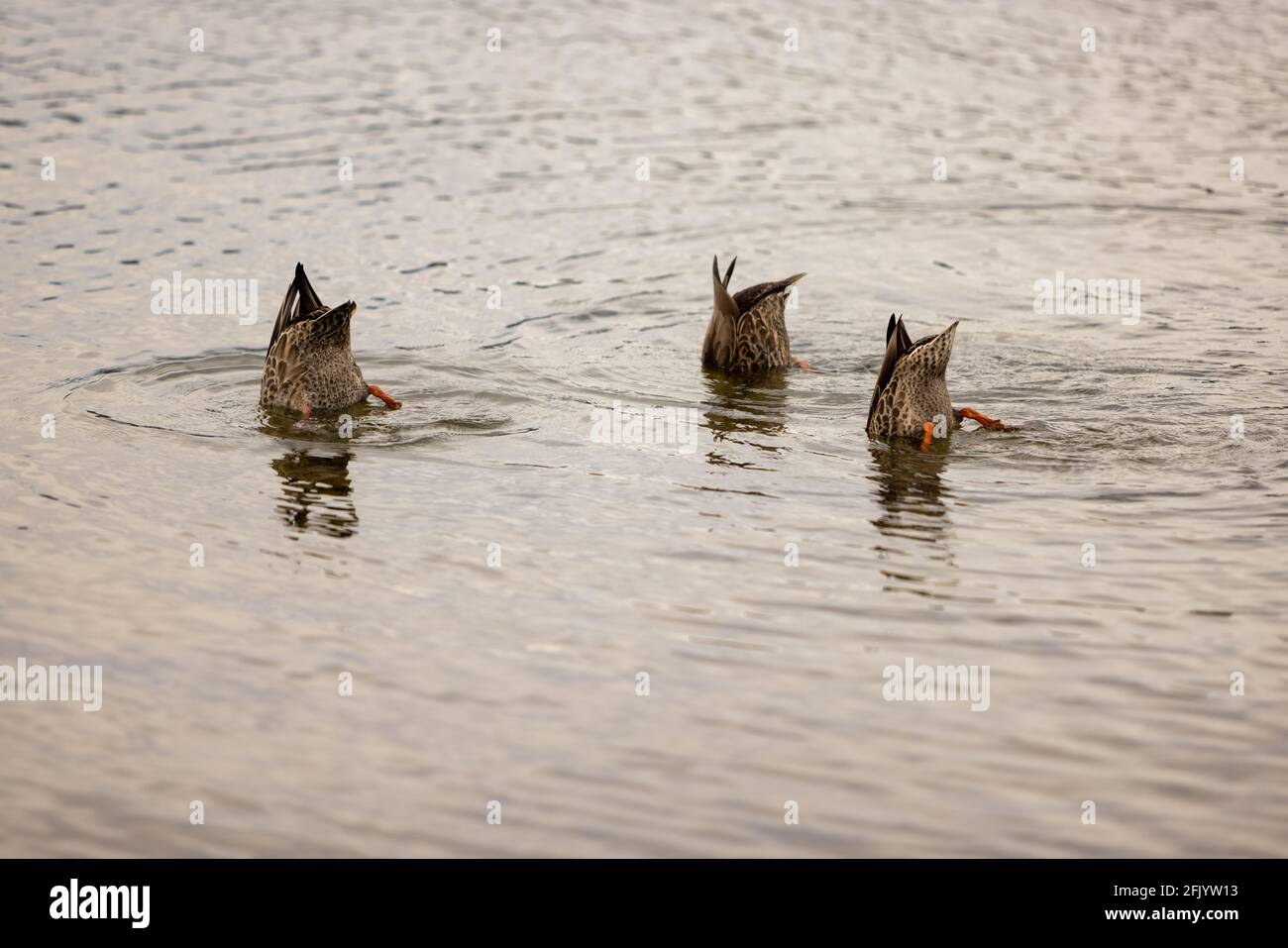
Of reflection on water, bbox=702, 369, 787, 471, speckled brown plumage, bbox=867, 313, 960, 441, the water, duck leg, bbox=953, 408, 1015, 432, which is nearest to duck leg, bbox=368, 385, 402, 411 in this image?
the water

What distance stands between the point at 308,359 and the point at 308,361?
2cm

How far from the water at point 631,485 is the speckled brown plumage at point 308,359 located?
0.98ft

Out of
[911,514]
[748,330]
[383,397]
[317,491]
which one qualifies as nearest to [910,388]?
[911,514]

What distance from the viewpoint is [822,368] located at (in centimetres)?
1318

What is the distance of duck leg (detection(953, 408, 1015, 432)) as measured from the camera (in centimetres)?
1047

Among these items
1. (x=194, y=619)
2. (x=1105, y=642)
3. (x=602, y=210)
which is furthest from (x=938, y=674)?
(x=602, y=210)

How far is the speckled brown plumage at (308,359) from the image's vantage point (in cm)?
1095

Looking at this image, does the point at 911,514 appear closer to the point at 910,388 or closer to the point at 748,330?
the point at 910,388

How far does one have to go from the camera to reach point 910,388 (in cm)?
1049

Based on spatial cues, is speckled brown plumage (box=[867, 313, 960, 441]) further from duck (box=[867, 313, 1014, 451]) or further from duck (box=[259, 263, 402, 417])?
duck (box=[259, 263, 402, 417])

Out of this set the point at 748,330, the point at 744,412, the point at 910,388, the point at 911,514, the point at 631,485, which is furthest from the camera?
the point at 748,330

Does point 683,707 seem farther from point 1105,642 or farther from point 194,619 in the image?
point 194,619

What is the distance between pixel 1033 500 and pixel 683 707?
3.66 m
